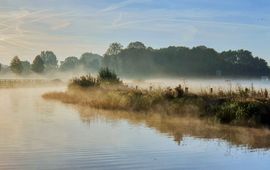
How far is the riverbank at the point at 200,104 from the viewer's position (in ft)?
102

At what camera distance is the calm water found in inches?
766

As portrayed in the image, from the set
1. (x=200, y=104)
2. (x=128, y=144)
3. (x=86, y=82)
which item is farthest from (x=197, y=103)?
(x=86, y=82)

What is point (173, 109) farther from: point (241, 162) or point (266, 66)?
point (266, 66)

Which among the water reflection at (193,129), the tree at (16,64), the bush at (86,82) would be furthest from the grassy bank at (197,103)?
the tree at (16,64)

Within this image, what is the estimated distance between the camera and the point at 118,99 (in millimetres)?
44469

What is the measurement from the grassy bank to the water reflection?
0.78 metres

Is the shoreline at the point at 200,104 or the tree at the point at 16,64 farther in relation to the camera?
the tree at the point at 16,64

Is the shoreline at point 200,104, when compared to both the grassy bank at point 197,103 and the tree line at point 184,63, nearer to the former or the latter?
the grassy bank at point 197,103

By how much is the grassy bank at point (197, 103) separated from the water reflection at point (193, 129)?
0.78m

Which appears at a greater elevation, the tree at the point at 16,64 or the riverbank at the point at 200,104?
the tree at the point at 16,64

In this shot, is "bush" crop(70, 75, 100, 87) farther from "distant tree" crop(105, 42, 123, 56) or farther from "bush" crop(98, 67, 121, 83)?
"distant tree" crop(105, 42, 123, 56)

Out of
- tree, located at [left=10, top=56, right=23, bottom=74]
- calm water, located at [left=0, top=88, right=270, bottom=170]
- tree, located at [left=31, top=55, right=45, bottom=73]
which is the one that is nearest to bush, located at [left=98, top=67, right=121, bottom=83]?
calm water, located at [left=0, top=88, right=270, bottom=170]

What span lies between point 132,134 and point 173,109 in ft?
29.7

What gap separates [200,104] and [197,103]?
301 mm
